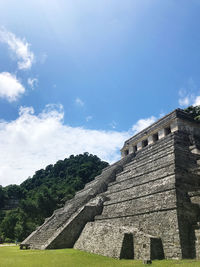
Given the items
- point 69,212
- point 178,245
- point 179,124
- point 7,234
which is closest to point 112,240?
A: point 178,245

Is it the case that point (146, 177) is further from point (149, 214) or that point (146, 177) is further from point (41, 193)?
point (41, 193)

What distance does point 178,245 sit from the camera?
27.2ft

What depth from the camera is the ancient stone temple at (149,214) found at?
28.5 feet

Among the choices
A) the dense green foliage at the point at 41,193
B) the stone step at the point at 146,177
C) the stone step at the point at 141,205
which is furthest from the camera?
the dense green foliage at the point at 41,193

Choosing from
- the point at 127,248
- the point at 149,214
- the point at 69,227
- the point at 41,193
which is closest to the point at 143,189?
the point at 149,214

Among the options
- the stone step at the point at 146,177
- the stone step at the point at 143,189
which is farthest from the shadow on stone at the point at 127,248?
the stone step at the point at 146,177

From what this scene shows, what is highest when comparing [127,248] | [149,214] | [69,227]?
[149,214]

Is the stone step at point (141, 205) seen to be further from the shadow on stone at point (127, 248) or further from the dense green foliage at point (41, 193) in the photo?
the dense green foliage at point (41, 193)

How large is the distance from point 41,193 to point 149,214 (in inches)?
993

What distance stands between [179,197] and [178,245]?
2012mm

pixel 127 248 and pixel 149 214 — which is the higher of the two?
pixel 149 214

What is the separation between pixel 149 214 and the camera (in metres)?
10.3

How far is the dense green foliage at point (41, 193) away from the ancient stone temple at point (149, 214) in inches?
596

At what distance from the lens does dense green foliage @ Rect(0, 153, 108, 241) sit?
29.8 metres
